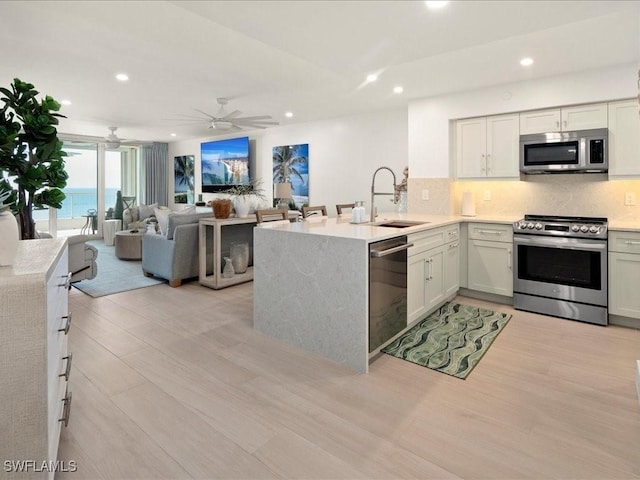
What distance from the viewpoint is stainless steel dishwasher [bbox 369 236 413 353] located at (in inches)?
105

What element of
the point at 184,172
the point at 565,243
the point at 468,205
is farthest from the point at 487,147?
the point at 184,172

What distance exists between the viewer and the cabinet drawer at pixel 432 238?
3.21m

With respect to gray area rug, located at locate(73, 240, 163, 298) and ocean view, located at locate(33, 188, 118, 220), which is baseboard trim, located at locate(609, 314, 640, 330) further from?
ocean view, located at locate(33, 188, 118, 220)

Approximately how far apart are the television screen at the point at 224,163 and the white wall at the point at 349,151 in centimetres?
69

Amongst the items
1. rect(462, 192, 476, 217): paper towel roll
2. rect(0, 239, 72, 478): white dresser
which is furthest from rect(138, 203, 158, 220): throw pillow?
rect(0, 239, 72, 478): white dresser

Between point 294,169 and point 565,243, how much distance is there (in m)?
4.82

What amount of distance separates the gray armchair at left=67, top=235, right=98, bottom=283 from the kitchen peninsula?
275 cm

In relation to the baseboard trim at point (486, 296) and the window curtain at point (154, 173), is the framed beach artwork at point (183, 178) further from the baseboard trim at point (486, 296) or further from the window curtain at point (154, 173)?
the baseboard trim at point (486, 296)

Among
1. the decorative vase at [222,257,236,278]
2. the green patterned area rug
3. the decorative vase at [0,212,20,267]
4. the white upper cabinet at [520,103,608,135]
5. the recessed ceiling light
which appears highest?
the recessed ceiling light

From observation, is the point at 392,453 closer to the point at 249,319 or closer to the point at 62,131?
the point at 249,319

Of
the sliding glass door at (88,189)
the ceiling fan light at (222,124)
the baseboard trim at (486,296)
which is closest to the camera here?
the baseboard trim at (486,296)

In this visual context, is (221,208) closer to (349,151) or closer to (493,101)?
(349,151)

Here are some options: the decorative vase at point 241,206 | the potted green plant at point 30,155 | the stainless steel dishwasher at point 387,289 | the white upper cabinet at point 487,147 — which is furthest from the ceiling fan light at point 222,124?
the stainless steel dishwasher at point 387,289

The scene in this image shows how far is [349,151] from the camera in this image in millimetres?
6465
